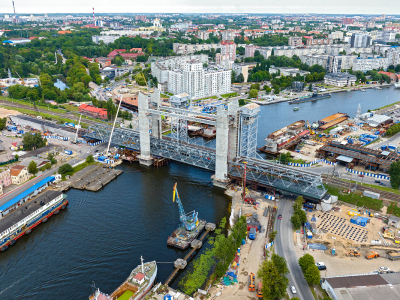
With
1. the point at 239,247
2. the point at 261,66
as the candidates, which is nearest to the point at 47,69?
the point at 261,66

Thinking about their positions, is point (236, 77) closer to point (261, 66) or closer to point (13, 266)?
point (261, 66)

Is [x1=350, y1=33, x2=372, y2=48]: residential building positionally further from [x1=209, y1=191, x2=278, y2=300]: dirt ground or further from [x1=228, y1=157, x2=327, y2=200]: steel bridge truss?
[x1=209, y1=191, x2=278, y2=300]: dirt ground

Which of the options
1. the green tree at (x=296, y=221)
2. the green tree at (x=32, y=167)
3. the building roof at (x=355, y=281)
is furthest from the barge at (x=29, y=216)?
the building roof at (x=355, y=281)

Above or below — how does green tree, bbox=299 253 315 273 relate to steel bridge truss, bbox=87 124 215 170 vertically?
below

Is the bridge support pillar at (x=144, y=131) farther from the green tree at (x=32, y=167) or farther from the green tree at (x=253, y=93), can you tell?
the green tree at (x=253, y=93)

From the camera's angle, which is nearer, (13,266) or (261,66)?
(13,266)

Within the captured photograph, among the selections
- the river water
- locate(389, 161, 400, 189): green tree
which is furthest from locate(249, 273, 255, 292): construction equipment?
locate(389, 161, 400, 189): green tree

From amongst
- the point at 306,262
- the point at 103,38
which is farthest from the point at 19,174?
the point at 103,38
